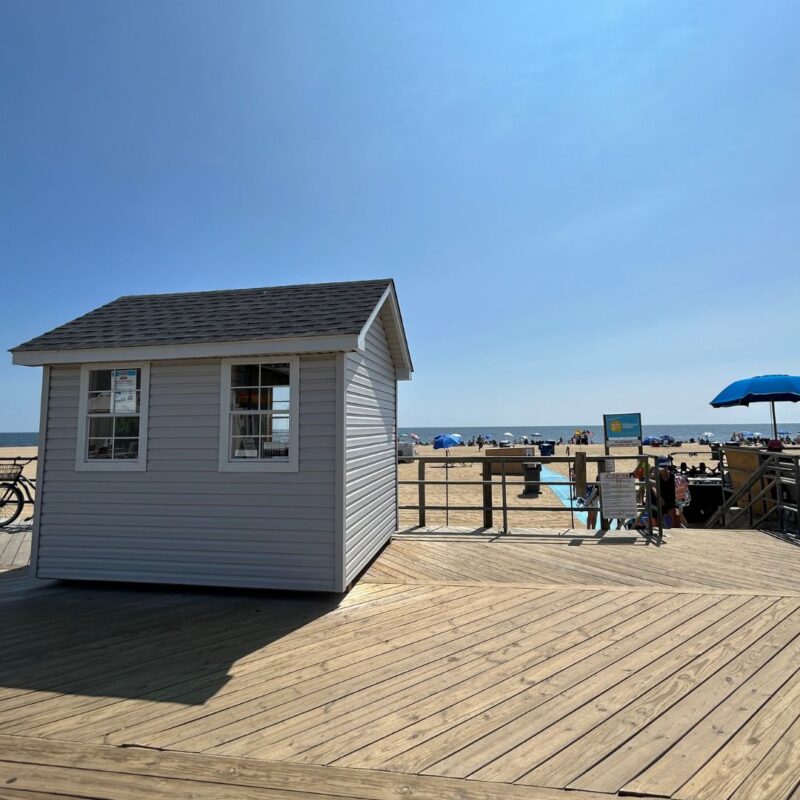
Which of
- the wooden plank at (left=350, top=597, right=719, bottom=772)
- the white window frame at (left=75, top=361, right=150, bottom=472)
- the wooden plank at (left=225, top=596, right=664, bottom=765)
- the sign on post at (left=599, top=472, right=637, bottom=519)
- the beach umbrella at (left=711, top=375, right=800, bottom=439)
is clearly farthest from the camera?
the beach umbrella at (left=711, top=375, right=800, bottom=439)

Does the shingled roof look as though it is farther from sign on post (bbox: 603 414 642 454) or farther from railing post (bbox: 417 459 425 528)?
sign on post (bbox: 603 414 642 454)

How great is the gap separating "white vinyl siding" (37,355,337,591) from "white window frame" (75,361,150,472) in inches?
2.6

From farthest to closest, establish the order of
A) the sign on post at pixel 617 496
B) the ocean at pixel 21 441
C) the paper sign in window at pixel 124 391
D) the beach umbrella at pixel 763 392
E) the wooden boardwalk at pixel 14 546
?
the ocean at pixel 21 441 → the beach umbrella at pixel 763 392 → the sign on post at pixel 617 496 → the wooden boardwalk at pixel 14 546 → the paper sign in window at pixel 124 391

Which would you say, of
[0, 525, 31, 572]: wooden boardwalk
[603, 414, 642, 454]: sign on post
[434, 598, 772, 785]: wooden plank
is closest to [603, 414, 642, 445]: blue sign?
[603, 414, 642, 454]: sign on post

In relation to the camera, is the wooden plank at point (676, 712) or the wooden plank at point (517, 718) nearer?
the wooden plank at point (676, 712)

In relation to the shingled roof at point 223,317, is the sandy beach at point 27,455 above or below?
below

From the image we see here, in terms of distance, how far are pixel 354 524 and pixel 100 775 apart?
3.26 meters

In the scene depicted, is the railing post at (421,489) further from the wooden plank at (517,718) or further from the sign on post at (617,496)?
the wooden plank at (517,718)

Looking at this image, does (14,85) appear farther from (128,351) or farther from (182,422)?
(182,422)

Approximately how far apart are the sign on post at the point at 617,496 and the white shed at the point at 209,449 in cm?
389

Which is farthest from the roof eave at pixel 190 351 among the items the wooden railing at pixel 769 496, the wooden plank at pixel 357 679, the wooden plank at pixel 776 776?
the wooden railing at pixel 769 496

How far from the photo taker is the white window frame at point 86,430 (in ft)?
17.7

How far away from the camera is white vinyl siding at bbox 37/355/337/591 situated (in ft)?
16.6

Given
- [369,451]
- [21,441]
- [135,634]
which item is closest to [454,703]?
[135,634]
